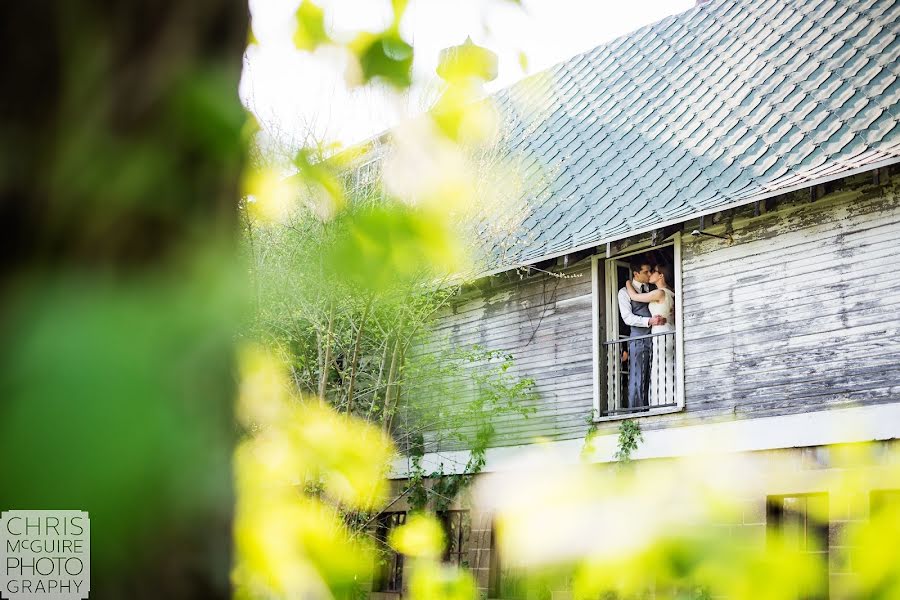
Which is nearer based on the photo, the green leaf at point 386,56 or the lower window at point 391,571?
the green leaf at point 386,56

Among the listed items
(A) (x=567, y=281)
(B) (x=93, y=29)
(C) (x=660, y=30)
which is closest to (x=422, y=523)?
(B) (x=93, y=29)

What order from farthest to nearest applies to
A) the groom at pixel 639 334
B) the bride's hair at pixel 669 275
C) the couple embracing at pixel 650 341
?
the bride's hair at pixel 669 275, the groom at pixel 639 334, the couple embracing at pixel 650 341

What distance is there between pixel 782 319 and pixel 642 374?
232cm

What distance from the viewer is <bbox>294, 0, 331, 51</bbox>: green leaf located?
1.73 metres

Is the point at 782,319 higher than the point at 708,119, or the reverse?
the point at 708,119

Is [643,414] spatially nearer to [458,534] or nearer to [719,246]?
[719,246]

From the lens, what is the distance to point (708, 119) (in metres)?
13.5

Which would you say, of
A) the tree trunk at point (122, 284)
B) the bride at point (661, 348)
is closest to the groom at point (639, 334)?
the bride at point (661, 348)

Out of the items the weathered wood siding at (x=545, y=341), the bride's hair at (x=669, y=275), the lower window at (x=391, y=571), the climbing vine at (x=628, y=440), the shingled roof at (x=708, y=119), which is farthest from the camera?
the lower window at (x=391, y=571)

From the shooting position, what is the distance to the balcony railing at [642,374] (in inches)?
500

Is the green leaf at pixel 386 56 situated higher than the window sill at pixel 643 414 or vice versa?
the green leaf at pixel 386 56

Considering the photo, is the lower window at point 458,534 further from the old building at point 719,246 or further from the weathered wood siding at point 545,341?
the weathered wood siding at point 545,341

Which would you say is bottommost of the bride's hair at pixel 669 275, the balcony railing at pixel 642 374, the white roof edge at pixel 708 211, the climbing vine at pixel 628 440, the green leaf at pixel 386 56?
the climbing vine at pixel 628 440

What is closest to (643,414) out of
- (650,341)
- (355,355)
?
(650,341)
